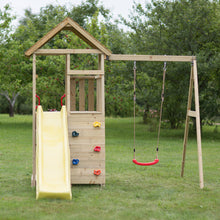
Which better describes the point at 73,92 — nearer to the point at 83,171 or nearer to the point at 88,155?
the point at 88,155

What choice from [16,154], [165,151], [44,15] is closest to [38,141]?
[16,154]

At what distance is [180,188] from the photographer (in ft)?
23.4

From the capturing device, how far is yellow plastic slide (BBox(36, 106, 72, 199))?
6.07m

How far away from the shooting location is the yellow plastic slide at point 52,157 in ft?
19.9

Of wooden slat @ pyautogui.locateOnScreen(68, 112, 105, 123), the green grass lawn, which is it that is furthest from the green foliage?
wooden slat @ pyautogui.locateOnScreen(68, 112, 105, 123)

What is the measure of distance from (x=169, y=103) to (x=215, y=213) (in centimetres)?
1143

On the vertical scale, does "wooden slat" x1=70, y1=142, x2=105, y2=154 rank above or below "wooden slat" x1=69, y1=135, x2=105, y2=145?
below

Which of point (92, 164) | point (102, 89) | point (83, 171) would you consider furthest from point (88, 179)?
point (102, 89)

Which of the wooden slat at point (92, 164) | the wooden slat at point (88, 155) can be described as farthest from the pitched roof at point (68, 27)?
the wooden slat at point (92, 164)

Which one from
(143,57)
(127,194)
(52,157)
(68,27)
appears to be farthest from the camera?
(143,57)

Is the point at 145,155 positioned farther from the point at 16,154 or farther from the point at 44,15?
the point at 44,15

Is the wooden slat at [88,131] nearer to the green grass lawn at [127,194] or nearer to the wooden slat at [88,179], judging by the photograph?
the wooden slat at [88,179]

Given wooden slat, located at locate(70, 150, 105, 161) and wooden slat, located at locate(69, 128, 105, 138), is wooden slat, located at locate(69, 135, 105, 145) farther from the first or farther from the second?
wooden slat, located at locate(70, 150, 105, 161)

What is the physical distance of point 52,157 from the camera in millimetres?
6719
